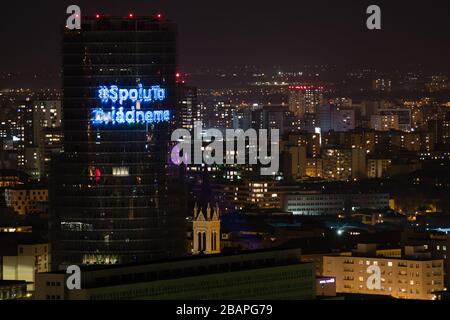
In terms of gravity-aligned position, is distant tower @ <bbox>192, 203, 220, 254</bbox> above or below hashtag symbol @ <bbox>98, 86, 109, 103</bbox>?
below

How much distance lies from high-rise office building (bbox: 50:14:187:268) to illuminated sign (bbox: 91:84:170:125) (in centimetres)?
3

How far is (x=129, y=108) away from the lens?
5500 cm

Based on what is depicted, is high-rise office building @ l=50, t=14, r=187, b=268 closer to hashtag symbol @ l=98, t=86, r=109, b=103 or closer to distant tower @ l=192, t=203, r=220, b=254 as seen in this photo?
hashtag symbol @ l=98, t=86, r=109, b=103

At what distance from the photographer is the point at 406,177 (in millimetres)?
112562

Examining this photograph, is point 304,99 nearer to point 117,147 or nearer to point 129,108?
point 117,147

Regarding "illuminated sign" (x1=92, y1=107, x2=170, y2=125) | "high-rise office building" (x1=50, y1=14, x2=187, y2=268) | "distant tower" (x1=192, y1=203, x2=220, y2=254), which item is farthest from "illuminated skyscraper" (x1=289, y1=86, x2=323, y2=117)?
"distant tower" (x1=192, y1=203, x2=220, y2=254)

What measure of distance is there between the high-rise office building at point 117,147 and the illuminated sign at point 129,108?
0.03 metres

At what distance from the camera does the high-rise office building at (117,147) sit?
5450 cm

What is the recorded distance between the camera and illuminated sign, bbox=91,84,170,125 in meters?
54.7

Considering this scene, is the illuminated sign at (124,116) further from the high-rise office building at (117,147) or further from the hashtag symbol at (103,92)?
the hashtag symbol at (103,92)

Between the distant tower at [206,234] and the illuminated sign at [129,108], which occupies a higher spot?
the illuminated sign at [129,108]

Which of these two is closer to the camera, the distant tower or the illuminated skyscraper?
the distant tower

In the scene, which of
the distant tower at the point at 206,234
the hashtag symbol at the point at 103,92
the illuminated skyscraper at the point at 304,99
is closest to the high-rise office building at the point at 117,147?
the hashtag symbol at the point at 103,92

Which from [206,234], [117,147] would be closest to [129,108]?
[117,147]
